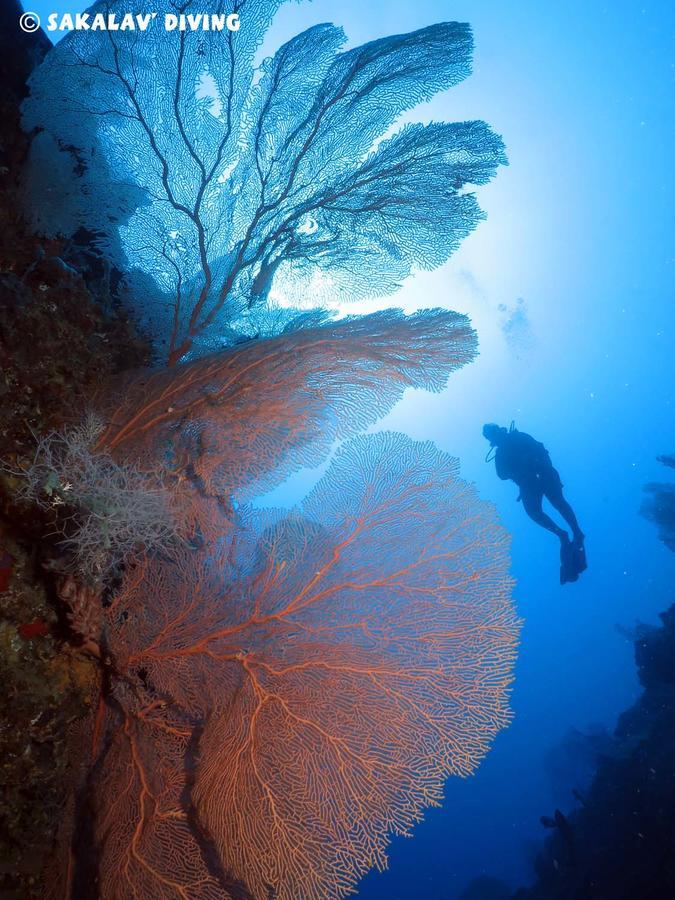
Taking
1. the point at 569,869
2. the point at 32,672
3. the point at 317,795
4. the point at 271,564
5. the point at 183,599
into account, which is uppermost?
the point at 32,672

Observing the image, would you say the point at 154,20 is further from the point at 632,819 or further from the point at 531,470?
the point at 632,819

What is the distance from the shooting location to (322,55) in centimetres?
390

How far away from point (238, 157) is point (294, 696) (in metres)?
4.62

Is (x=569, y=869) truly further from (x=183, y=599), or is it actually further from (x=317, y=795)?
(x=183, y=599)

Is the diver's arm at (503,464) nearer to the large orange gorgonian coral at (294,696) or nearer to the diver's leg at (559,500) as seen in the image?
the diver's leg at (559,500)

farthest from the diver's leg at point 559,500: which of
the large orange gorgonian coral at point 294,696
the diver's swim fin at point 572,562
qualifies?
the large orange gorgonian coral at point 294,696

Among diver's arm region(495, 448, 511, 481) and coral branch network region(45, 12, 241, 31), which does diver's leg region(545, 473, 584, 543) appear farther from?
coral branch network region(45, 12, 241, 31)

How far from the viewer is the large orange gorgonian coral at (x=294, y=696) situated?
2766 mm

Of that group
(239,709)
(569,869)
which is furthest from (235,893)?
(569,869)

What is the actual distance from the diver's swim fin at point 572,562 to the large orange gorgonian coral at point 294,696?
694 cm

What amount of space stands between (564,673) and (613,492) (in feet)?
133

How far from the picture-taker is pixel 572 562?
938 centimetres

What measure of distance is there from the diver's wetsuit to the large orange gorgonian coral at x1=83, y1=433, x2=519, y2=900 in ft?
27.6

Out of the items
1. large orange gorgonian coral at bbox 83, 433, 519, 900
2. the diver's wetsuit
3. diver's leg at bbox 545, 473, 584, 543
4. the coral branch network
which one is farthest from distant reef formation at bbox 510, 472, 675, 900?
the coral branch network
